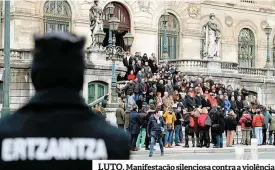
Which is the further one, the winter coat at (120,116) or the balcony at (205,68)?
the balcony at (205,68)

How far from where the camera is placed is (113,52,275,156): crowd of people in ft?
85.2

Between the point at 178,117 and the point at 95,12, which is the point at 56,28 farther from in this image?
the point at 178,117

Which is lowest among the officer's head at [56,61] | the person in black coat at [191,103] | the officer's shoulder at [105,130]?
the person in black coat at [191,103]

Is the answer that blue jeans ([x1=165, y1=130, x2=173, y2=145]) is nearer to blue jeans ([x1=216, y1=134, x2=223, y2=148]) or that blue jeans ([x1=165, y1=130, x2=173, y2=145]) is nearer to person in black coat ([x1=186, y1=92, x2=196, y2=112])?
blue jeans ([x1=216, y1=134, x2=223, y2=148])

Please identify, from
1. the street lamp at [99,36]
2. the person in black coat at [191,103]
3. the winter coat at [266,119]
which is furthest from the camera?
the street lamp at [99,36]

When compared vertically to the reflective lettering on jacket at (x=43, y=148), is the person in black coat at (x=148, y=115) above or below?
below

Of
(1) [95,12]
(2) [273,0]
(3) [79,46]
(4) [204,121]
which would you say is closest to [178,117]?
(4) [204,121]

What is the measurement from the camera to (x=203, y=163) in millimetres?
10500

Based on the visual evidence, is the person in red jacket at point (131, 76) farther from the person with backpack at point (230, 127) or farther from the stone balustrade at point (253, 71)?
the stone balustrade at point (253, 71)

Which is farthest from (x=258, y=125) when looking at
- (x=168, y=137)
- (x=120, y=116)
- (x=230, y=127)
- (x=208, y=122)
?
(x=120, y=116)

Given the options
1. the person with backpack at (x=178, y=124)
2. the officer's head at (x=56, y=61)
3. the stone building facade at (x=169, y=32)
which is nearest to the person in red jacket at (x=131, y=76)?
the stone building facade at (x=169, y=32)

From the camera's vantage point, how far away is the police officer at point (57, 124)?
125 inches

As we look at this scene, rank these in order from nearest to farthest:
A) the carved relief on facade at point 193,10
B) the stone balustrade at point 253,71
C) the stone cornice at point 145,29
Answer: the stone cornice at point 145,29, the stone balustrade at point 253,71, the carved relief on facade at point 193,10

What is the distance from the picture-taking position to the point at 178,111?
92.3ft
